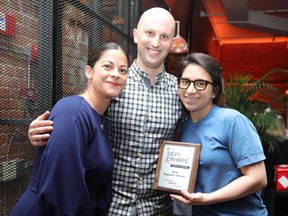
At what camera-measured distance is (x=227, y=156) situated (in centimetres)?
147

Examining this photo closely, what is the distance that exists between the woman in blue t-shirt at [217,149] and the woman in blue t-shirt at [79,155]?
345 millimetres

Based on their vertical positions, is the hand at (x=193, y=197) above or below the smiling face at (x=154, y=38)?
below

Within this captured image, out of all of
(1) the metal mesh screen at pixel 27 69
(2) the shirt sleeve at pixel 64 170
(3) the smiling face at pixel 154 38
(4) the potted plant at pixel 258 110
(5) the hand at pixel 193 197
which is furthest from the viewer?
(4) the potted plant at pixel 258 110

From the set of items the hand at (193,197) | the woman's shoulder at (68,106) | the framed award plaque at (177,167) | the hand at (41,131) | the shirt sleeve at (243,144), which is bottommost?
the hand at (193,197)

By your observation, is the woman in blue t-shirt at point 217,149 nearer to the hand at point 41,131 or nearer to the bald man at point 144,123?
the bald man at point 144,123

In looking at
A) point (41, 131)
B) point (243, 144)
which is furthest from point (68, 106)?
point (243, 144)

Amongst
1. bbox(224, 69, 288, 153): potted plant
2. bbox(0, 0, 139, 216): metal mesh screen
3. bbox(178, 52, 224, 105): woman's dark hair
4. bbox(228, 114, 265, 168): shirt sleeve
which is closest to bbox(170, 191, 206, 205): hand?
bbox(228, 114, 265, 168): shirt sleeve

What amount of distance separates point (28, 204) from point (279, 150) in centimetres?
314

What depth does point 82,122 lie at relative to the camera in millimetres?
1272

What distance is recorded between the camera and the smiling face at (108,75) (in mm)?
1443

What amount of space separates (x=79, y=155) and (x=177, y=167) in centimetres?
47

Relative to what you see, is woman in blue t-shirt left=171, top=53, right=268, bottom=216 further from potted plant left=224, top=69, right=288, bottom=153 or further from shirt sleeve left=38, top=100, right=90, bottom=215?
potted plant left=224, top=69, right=288, bottom=153

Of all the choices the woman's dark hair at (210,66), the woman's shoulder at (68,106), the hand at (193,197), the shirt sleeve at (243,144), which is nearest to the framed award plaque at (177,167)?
the hand at (193,197)

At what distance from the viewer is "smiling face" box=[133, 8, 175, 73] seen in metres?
1.74
